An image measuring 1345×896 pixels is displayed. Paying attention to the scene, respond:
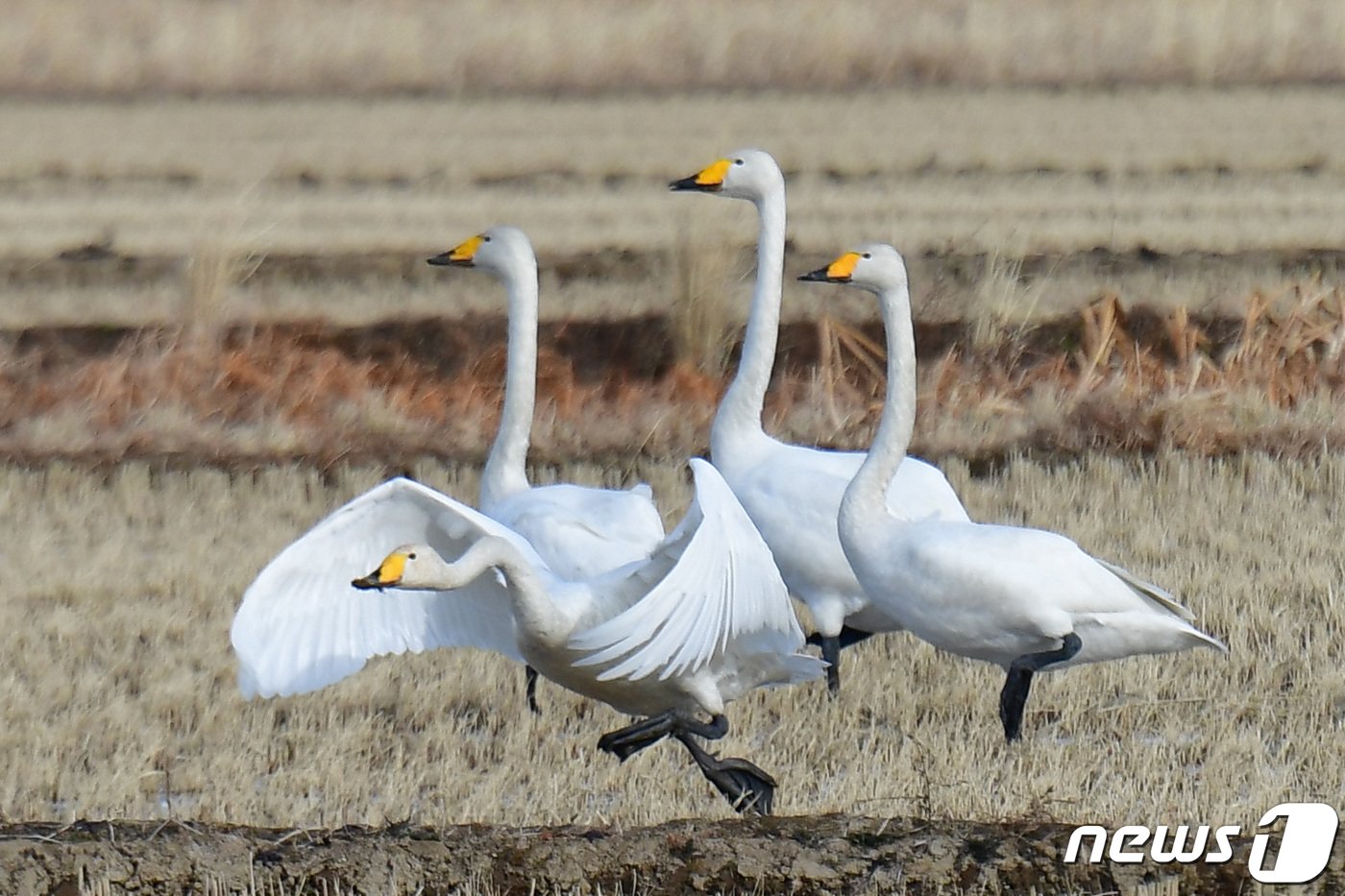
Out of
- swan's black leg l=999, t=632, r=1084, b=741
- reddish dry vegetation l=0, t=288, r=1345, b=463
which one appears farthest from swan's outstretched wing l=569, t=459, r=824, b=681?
reddish dry vegetation l=0, t=288, r=1345, b=463

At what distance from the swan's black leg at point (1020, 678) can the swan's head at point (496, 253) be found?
2.39 metres

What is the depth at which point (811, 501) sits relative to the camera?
658 centimetres

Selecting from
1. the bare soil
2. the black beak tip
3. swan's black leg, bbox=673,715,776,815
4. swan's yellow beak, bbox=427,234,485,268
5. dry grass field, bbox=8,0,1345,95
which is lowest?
swan's black leg, bbox=673,715,776,815

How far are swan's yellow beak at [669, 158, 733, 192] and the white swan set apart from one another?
2.19ft

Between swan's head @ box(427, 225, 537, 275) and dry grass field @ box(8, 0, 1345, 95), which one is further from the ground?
dry grass field @ box(8, 0, 1345, 95)

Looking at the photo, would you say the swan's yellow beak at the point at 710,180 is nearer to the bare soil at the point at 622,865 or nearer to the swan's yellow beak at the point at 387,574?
the swan's yellow beak at the point at 387,574

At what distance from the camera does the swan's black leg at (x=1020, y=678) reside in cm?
584

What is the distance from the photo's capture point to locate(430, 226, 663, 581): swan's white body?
240 inches

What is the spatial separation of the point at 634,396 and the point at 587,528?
437cm

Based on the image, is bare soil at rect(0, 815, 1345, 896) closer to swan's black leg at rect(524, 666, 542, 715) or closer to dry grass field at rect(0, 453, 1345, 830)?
dry grass field at rect(0, 453, 1345, 830)

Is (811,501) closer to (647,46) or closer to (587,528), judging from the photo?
(587,528)

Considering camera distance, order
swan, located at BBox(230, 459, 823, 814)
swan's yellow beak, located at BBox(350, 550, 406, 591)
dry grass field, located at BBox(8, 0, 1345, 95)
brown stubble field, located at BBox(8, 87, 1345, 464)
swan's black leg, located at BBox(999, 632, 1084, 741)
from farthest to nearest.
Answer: dry grass field, located at BBox(8, 0, 1345, 95)
brown stubble field, located at BBox(8, 87, 1345, 464)
swan's black leg, located at BBox(999, 632, 1084, 741)
swan, located at BBox(230, 459, 823, 814)
swan's yellow beak, located at BBox(350, 550, 406, 591)

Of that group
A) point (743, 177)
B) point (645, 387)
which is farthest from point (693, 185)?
point (645, 387)

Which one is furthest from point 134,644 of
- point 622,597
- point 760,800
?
point 760,800
